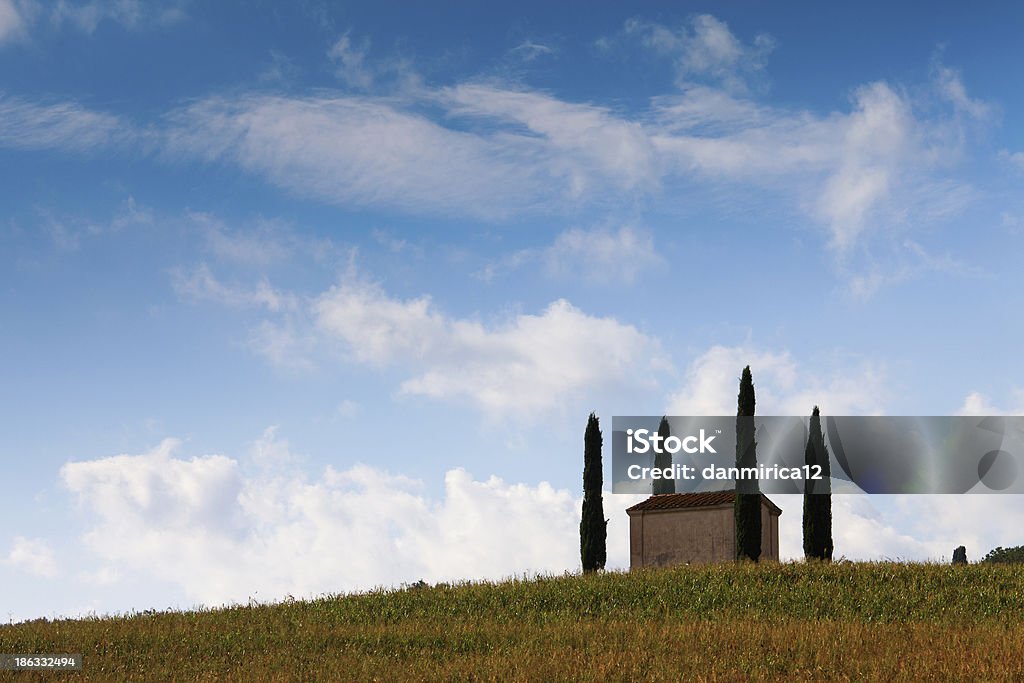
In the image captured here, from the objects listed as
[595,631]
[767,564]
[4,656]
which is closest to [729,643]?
[595,631]

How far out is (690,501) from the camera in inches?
1729

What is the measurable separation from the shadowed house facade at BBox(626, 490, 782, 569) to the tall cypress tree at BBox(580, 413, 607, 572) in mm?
1415

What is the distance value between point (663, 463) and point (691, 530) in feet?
24.1

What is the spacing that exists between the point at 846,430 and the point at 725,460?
17.4 ft

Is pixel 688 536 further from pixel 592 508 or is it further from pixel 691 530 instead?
pixel 592 508

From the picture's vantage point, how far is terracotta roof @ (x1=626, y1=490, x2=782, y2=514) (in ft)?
141

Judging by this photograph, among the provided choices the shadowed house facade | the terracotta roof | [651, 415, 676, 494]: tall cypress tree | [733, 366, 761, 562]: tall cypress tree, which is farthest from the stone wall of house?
[651, 415, 676, 494]: tall cypress tree

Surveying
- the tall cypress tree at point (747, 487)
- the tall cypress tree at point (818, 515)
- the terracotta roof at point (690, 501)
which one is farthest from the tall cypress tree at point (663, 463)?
the tall cypress tree at point (818, 515)

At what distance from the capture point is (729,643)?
1727 centimetres

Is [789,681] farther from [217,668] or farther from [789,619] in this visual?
[217,668]

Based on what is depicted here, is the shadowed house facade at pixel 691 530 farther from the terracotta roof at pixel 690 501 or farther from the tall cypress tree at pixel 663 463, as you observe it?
the tall cypress tree at pixel 663 463

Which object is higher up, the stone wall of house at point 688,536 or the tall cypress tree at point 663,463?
the tall cypress tree at point 663,463

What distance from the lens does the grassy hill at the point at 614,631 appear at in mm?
15062

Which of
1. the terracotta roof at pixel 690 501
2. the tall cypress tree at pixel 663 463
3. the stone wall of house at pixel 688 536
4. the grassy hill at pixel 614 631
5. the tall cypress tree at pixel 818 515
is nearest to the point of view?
the grassy hill at pixel 614 631
